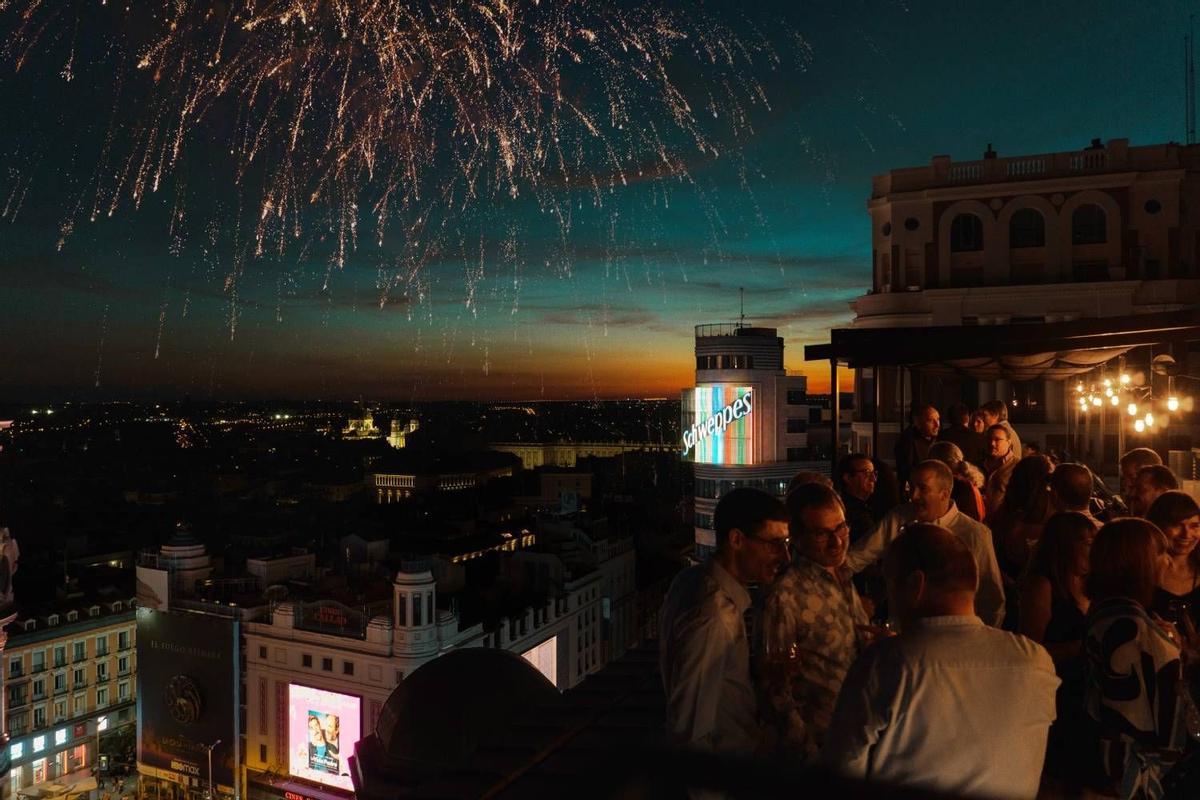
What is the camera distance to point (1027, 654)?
8.34 ft

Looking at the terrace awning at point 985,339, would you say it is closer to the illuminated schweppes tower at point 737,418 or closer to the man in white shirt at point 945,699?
the man in white shirt at point 945,699

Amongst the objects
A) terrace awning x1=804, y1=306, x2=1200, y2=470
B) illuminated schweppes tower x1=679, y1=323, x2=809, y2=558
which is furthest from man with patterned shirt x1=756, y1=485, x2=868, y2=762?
illuminated schweppes tower x1=679, y1=323, x2=809, y2=558

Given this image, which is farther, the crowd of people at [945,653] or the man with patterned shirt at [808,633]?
the man with patterned shirt at [808,633]

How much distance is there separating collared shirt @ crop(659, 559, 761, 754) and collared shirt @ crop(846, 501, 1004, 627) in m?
1.43

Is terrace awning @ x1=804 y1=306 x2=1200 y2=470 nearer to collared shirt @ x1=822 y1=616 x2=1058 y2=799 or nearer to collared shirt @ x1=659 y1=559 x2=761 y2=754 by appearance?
collared shirt @ x1=659 y1=559 x2=761 y2=754

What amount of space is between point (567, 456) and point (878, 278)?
442 ft

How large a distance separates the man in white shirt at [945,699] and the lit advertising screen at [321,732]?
1274 inches

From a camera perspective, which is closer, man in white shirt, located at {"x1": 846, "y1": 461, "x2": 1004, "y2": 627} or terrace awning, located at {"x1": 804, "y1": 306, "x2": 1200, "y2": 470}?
man in white shirt, located at {"x1": 846, "y1": 461, "x2": 1004, "y2": 627}

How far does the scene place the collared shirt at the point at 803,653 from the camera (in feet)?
10.7

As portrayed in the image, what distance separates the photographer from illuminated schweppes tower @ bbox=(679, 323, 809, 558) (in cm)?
4419

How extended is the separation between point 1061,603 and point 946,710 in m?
1.65

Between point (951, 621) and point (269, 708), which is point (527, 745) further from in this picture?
point (269, 708)

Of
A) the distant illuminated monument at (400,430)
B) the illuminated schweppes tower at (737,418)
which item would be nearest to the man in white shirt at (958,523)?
the illuminated schweppes tower at (737,418)

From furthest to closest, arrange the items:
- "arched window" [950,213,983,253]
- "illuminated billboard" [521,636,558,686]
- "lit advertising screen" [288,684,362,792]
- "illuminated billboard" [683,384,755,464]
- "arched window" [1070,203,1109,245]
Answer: "illuminated billboard" [683,384,755,464] → "illuminated billboard" [521,636,558,686] → "lit advertising screen" [288,684,362,792] → "arched window" [950,213,983,253] → "arched window" [1070,203,1109,245]
